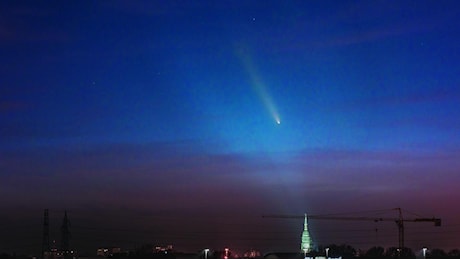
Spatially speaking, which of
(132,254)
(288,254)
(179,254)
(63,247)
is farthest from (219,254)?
(288,254)

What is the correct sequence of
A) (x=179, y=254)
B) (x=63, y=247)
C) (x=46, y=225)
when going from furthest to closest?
(x=179, y=254) < (x=63, y=247) < (x=46, y=225)

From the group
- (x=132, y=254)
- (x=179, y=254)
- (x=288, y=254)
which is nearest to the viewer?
(x=179, y=254)

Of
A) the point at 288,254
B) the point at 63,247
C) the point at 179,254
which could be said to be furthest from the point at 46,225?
the point at 288,254

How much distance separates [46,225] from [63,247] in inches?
405

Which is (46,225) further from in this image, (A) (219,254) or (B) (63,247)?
(A) (219,254)

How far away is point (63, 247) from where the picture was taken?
11312 cm

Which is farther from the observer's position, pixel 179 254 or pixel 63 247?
pixel 179 254

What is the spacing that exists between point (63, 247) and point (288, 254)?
79.9m

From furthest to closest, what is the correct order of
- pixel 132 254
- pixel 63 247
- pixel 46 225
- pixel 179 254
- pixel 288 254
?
pixel 288 254 → pixel 132 254 → pixel 179 254 → pixel 63 247 → pixel 46 225

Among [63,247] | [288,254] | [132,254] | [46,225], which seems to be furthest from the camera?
[288,254]

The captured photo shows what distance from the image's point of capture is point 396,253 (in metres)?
182

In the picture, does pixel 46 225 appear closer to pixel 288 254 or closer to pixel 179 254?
pixel 179 254

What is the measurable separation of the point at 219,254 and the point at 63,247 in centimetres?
3505

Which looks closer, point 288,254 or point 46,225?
point 46,225
